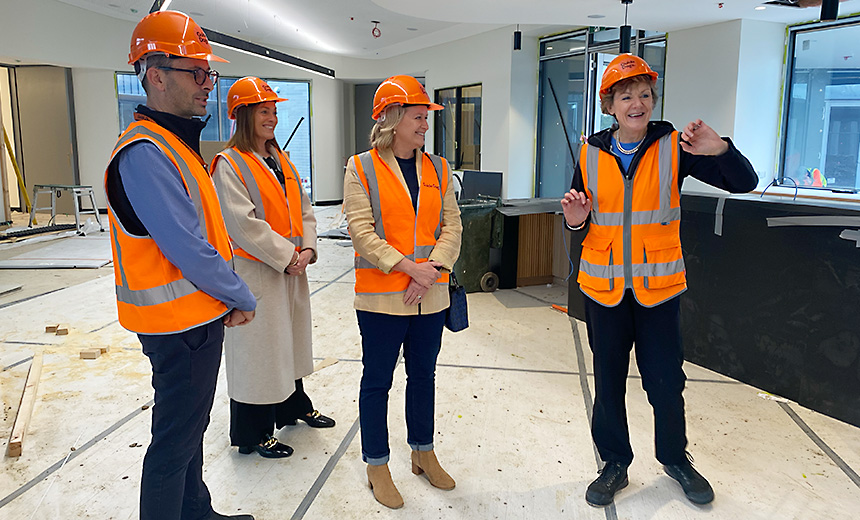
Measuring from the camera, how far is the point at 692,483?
2389mm

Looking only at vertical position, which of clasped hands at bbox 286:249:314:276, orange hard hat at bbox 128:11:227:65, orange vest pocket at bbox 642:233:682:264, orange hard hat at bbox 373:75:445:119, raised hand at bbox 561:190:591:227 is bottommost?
clasped hands at bbox 286:249:314:276

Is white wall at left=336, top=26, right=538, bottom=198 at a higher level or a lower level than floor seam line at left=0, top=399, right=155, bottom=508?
higher

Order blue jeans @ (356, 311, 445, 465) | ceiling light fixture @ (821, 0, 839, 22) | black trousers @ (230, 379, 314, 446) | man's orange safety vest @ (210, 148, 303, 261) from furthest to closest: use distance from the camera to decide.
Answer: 1. ceiling light fixture @ (821, 0, 839, 22)
2. black trousers @ (230, 379, 314, 446)
3. man's orange safety vest @ (210, 148, 303, 261)
4. blue jeans @ (356, 311, 445, 465)

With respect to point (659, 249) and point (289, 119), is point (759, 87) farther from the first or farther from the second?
point (289, 119)

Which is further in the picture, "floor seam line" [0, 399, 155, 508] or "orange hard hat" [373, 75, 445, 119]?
"floor seam line" [0, 399, 155, 508]

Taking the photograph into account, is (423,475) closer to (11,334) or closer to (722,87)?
(11,334)

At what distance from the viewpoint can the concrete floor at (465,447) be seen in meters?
2.36

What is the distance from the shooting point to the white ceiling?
6.37 meters

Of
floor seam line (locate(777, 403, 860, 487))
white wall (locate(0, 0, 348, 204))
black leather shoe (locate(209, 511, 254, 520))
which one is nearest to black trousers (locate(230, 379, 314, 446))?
black leather shoe (locate(209, 511, 254, 520))

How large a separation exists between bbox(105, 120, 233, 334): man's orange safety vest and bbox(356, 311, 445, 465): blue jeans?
2.41 feet

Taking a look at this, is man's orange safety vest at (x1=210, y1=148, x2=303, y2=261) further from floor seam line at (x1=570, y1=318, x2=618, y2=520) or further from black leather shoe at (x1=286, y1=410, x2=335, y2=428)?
floor seam line at (x1=570, y1=318, x2=618, y2=520)

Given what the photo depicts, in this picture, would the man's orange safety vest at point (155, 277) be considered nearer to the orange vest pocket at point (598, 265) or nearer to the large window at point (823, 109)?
the orange vest pocket at point (598, 265)

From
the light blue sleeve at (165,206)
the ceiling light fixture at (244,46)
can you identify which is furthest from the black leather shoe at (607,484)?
the ceiling light fixture at (244,46)

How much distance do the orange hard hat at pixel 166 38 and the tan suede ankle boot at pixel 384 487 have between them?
1.63 meters
